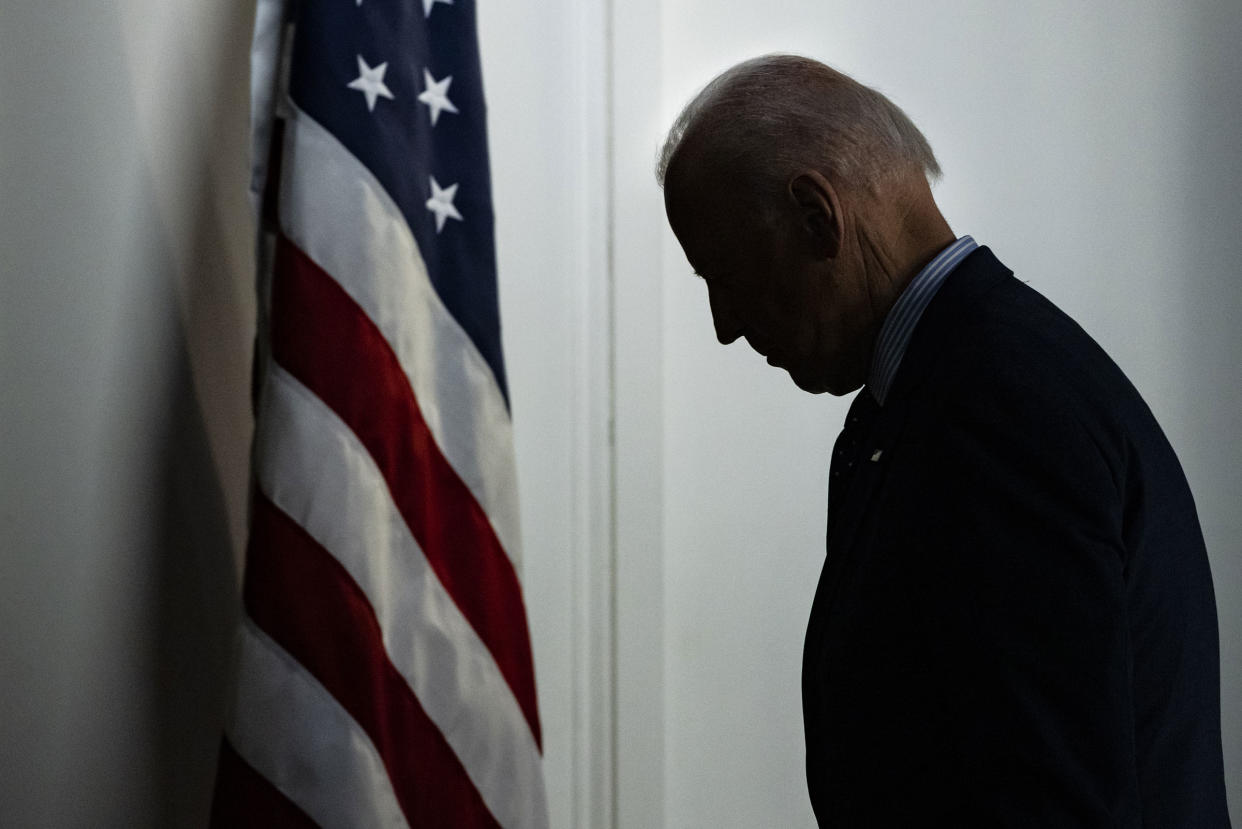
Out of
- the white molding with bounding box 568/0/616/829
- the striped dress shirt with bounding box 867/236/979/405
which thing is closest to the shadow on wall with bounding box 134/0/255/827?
the white molding with bounding box 568/0/616/829

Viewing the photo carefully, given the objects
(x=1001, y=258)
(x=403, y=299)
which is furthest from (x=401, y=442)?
(x=1001, y=258)

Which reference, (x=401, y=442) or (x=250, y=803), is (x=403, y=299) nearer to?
(x=401, y=442)

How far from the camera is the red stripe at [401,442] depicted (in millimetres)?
1419

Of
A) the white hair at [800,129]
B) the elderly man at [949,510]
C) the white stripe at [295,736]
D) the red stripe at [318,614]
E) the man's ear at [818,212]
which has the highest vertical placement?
the white hair at [800,129]

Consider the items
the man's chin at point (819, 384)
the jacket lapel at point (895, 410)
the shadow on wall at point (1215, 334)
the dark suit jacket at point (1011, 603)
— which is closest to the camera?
the dark suit jacket at point (1011, 603)

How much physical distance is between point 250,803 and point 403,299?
60 cm

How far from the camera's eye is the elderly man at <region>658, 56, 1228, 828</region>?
91 centimetres

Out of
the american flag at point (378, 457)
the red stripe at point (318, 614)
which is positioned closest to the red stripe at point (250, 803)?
the american flag at point (378, 457)

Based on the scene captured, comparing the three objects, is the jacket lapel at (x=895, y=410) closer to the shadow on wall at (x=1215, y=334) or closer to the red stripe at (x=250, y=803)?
the red stripe at (x=250, y=803)

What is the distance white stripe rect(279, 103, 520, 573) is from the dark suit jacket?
1.88ft

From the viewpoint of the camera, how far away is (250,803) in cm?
135

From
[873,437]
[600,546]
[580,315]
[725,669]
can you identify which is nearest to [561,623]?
[600,546]

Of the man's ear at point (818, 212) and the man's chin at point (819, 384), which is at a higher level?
the man's ear at point (818, 212)

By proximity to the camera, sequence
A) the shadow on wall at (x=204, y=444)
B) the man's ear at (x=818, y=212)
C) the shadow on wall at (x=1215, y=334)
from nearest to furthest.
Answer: the man's ear at (x=818, y=212) → the shadow on wall at (x=204, y=444) → the shadow on wall at (x=1215, y=334)
